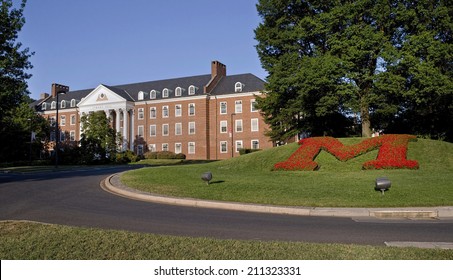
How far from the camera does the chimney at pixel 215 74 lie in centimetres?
6462

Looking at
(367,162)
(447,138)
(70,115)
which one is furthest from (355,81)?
(70,115)

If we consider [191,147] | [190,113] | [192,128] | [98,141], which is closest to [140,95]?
[190,113]

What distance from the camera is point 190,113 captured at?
65688 mm

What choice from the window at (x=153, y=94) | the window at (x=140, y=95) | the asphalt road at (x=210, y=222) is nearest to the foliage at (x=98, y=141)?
the window at (x=140, y=95)

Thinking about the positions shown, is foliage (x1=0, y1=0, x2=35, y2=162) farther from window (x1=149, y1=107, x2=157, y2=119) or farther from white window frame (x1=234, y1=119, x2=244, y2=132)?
window (x1=149, y1=107, x2=157, y2=119)

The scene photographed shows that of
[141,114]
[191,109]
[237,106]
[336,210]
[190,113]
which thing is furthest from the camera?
[141,114]

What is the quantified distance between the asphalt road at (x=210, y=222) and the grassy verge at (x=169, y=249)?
119 cm

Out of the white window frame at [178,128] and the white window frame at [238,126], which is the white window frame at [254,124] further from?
the white window frame at [178,128]

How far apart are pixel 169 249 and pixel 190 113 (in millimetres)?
60365

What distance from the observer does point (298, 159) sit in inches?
963

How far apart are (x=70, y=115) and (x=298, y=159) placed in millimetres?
64057

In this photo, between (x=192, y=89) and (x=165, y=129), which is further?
(x=165, y=129)

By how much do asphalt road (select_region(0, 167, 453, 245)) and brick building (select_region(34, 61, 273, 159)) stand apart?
48.0 meters

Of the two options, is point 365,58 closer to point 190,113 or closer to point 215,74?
point 215,74
